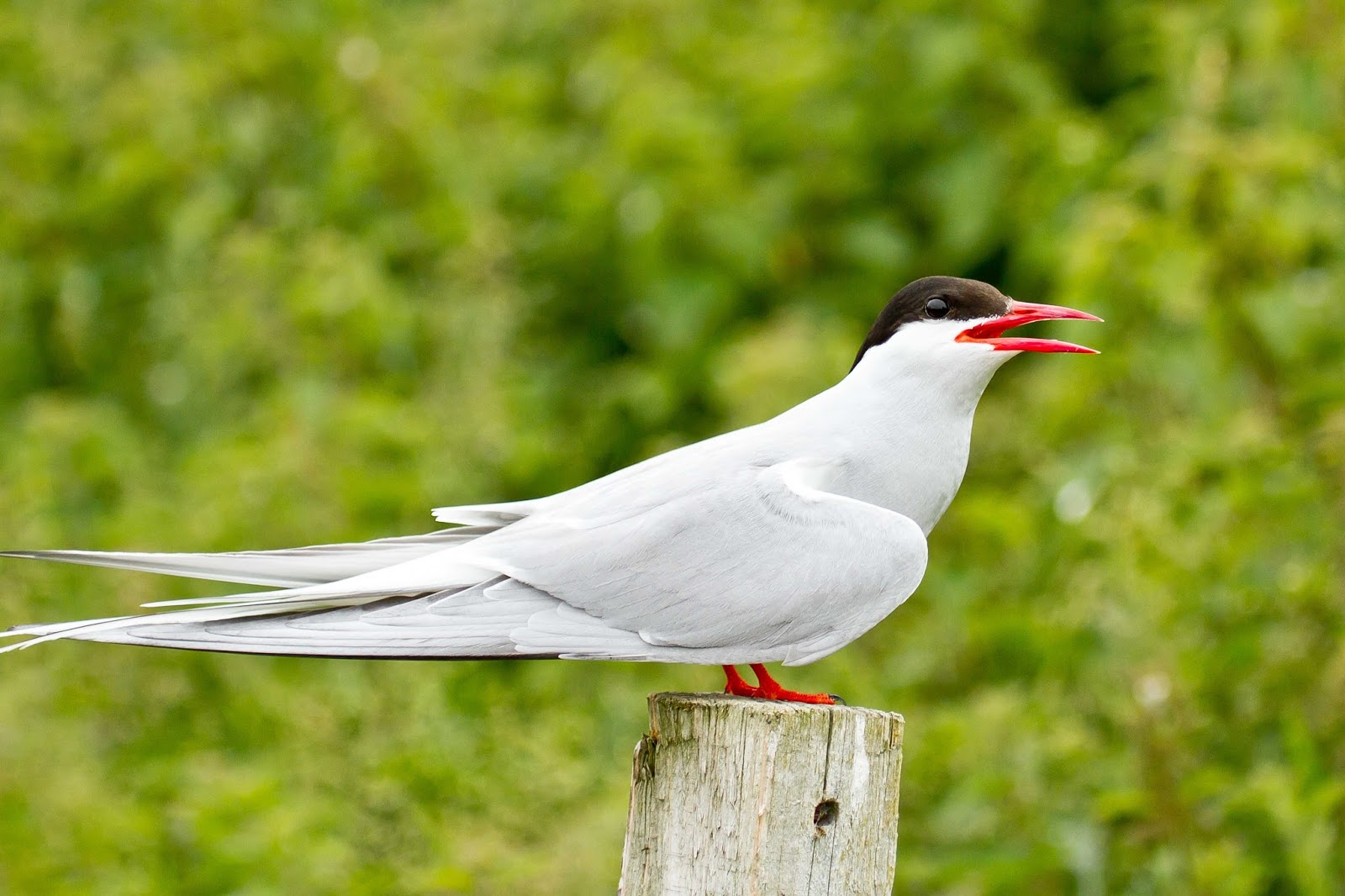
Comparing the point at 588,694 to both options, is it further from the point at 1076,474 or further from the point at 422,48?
the point at 422,48

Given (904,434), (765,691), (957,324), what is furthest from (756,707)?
(957,324)

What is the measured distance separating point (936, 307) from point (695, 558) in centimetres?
73

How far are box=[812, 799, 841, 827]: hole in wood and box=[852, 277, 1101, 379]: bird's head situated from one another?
927 mm

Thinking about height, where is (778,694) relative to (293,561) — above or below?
below

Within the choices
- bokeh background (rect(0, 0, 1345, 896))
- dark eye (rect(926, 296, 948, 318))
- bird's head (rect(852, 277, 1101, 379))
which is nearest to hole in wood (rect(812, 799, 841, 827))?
bird's head (rect(852, 277, 1101, 379))

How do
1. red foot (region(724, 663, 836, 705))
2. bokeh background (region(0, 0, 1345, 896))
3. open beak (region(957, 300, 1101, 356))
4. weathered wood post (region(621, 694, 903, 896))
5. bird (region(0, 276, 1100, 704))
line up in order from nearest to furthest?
weathered wood post (region(621, 694, 903, 896)) → bird (region(0, 276, 1100, 704)) → red foot (region(724, 663, 836, 705)) → open beak (region(957, 300, 1101, 356)) → bokeh background (region(0, 0, 1345, 896))

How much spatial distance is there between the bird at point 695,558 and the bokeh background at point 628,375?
155 cm

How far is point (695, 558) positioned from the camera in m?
2.80

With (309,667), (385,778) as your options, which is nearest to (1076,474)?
(385,778)

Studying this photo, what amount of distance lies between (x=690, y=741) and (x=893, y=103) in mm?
5246

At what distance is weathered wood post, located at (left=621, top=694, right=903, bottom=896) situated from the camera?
2490 millimetres

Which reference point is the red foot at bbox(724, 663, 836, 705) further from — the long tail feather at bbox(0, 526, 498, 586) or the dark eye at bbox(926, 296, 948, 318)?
the dark eye at bbox(926, 296, 948, 318)

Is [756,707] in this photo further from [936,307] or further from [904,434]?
[936,307]

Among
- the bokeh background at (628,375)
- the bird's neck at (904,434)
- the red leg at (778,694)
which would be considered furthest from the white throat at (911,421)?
the bokeh background at (628,375)
